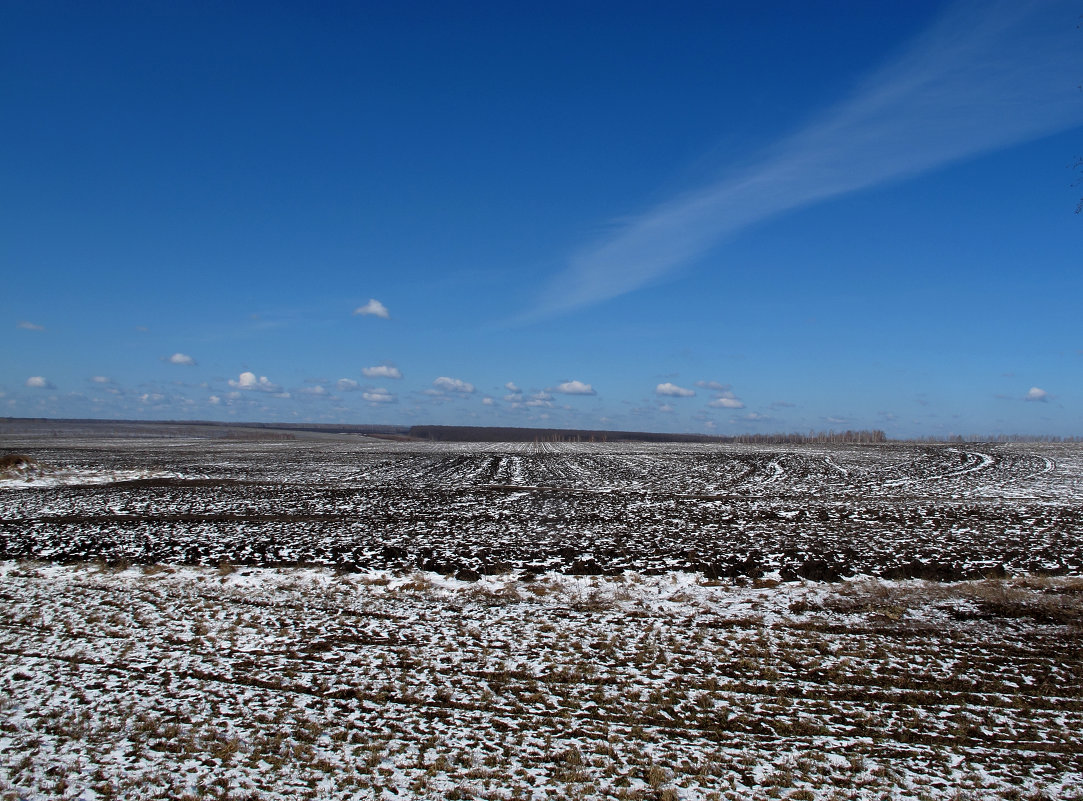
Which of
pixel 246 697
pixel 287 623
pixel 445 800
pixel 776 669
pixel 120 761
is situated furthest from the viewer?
pixel 287 623

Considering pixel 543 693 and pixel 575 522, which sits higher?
pixel 575 522

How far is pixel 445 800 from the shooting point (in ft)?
18.9

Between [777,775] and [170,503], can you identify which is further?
[170,503]

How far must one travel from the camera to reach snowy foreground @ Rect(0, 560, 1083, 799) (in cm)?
607

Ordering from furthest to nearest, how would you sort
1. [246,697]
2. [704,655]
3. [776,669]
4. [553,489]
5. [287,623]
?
1. [553,489]
2. [287,623]
3. [704,655]
4. [776,669]
5. [246,697]

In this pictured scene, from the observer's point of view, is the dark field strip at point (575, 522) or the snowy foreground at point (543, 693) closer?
the snowy foreground at point (543, 693)

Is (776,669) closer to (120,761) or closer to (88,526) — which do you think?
(120,761)

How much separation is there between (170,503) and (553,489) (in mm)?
16291

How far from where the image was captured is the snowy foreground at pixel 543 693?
6.07m

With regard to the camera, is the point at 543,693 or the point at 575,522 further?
the point at 575,522

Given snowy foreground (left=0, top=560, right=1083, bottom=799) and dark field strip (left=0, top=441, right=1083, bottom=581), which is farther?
dark field strip (left=0, top=441, right=1083, bottom=581)

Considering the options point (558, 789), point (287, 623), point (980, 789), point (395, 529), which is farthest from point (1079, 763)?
point (395, 529)

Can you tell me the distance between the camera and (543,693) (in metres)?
7.88

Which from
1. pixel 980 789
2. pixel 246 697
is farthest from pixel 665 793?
pixel 246 697
